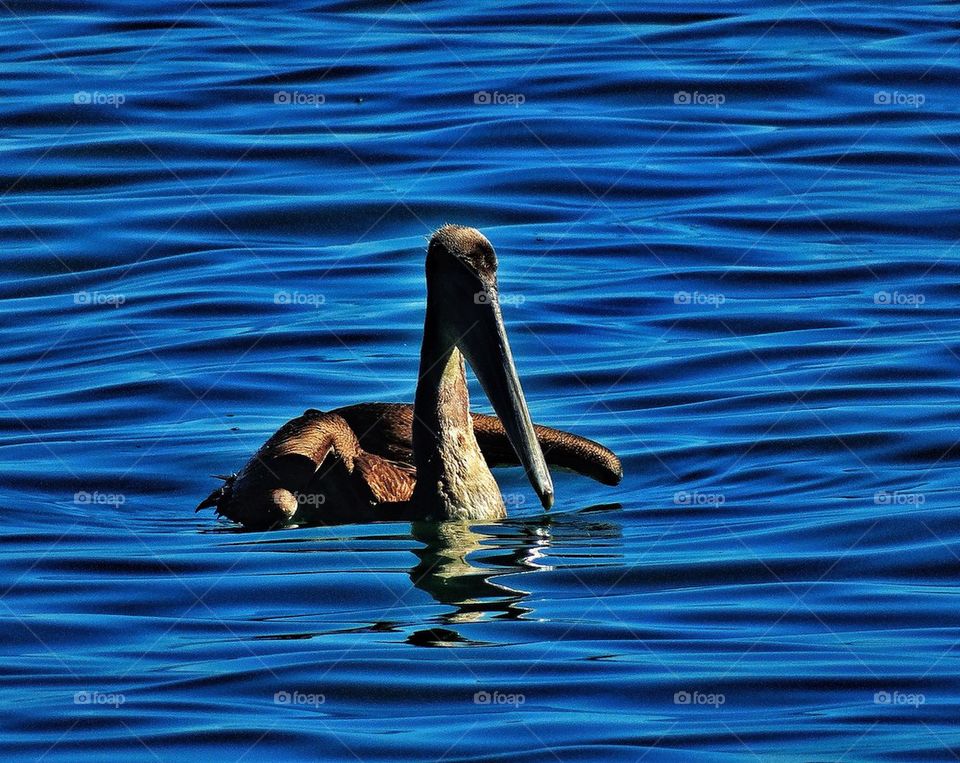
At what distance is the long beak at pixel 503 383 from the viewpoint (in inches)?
333

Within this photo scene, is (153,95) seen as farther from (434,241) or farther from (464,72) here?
(434,241)

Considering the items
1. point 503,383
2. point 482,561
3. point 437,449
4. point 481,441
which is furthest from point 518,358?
point 482,561

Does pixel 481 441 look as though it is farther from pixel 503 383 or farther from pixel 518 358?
pixel 518 358

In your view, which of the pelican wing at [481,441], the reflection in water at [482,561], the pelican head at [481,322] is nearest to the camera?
the reflection in water at [482,561]

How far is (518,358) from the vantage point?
39.0ft

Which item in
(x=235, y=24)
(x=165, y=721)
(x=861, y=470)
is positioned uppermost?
(x=235, y=24)

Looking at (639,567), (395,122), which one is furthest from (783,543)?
(395,122)

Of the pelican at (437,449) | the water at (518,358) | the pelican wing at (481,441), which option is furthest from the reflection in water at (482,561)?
the pelican wing at (481,441)

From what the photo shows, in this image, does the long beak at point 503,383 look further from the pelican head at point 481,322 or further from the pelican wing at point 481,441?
the pelican wing at point 481,441

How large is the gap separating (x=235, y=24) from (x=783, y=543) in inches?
573

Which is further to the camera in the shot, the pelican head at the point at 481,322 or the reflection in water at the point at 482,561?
the pelican head at the point at 481,322

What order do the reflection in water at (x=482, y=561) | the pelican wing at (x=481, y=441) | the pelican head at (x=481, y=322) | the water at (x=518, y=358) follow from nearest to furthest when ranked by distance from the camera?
the water at (x=518, y=358) → the reflection in water at (x=482, y=561) → the pelican head at (x=481, y=322) → the pelican wing at (x=481, y=441)

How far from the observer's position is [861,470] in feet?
30.9

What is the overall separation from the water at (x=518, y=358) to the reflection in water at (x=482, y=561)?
29mm
